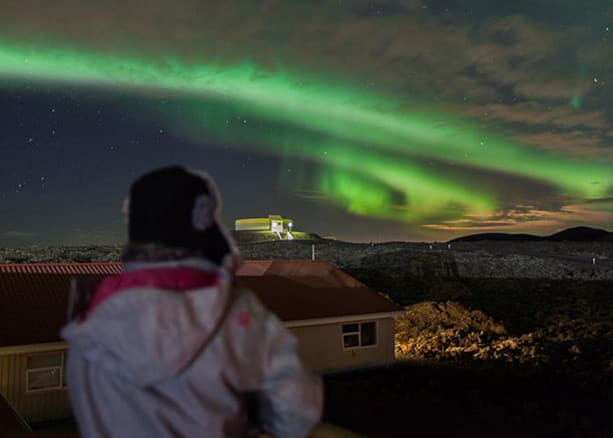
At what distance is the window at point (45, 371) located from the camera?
37.5ft

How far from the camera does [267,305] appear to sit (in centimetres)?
1597

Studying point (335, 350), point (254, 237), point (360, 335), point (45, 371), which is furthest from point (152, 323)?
point (254, 237)

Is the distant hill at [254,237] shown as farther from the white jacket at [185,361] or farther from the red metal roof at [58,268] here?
the white jacket at [185,361]

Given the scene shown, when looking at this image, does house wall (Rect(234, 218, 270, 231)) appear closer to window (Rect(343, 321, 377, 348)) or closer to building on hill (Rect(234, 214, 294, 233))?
building on hill (Rect(234, 214, 294, 233))

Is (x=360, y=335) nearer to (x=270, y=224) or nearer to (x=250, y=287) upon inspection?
(x=250, y=287)

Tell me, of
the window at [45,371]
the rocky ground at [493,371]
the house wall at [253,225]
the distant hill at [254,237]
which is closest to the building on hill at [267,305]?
the window at [45,371]

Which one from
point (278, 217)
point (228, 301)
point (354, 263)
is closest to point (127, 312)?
point (228, 301)

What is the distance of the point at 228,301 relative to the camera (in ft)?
5.11

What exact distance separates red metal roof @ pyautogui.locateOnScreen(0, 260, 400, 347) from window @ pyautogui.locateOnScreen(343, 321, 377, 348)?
0.50 meters

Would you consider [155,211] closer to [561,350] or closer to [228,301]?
[228,301]

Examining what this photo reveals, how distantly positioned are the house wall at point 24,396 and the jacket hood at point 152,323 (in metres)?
11.1

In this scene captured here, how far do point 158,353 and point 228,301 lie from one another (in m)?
0.23

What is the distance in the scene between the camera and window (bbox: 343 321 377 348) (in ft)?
54.1

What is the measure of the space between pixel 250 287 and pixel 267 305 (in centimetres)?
141
